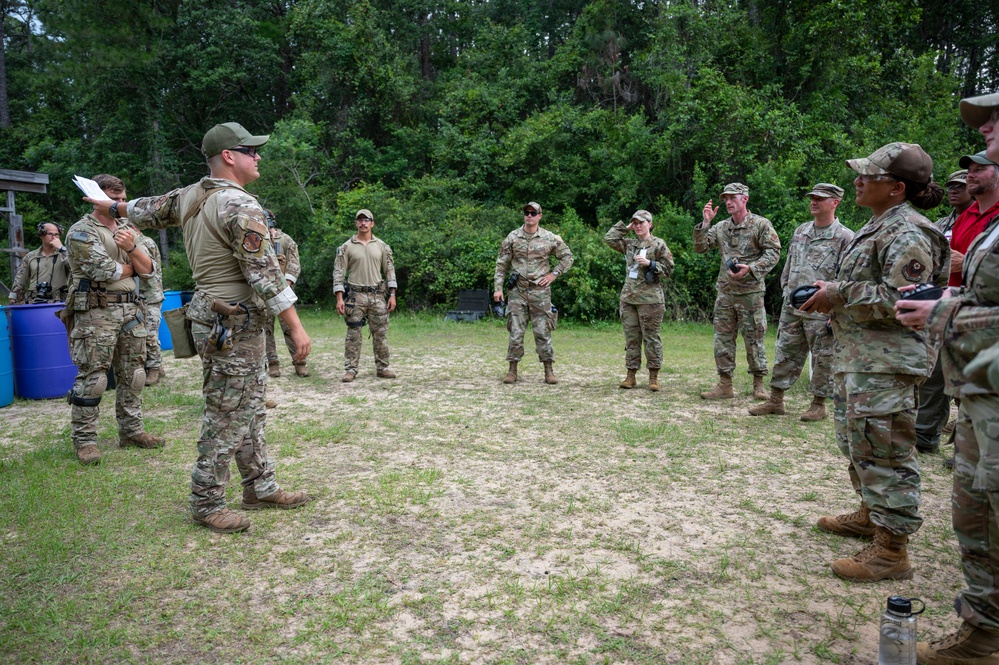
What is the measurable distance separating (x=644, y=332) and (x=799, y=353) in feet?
6.00

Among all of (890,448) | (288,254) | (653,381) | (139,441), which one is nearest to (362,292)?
(288,254)

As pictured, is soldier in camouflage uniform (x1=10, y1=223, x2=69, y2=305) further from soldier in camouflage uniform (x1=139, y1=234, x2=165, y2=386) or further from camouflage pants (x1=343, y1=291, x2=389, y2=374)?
camouflage pants (x1=343, y1=291, x2=389, y2=374)

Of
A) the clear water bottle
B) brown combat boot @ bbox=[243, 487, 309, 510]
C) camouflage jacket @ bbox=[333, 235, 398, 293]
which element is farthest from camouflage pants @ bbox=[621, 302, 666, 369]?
the clear water bottle

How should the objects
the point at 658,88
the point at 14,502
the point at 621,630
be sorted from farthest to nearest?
the point at 658,88, the point at 14,502, the point at 621,630

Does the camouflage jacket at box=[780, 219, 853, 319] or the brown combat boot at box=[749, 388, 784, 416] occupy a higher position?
the camouflage jacket at box=[780, 219, 853, 319]

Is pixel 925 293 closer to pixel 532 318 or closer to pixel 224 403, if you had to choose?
pixel 224 403

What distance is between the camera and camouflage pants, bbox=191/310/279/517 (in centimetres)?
376

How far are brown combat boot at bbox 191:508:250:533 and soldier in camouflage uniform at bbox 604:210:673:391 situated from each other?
16.1ft

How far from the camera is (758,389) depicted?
7.20 meters

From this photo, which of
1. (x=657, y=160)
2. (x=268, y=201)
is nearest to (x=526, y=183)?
(x=657, y=160)

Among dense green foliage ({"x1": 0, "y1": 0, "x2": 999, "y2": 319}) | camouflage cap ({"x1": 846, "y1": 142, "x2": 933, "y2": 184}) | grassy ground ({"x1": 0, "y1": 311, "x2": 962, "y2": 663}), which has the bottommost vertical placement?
grassy ground ({"x1": 0, "y1": 311, "x2": 962, "y2": 663})

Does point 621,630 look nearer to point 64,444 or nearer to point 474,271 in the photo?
point 64,444

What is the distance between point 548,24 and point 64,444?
86.8 ft

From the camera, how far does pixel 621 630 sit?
2850 mm
